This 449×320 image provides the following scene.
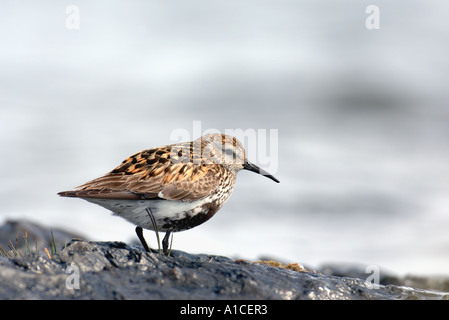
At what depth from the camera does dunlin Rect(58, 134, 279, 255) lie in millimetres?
6402

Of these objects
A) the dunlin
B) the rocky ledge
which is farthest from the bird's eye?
the rocky ledge

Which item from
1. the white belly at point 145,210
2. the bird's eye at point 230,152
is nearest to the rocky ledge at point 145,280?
the white belly at point 145,210

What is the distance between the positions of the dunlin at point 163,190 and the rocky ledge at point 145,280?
96 cm

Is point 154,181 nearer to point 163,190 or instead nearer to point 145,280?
point 163,190

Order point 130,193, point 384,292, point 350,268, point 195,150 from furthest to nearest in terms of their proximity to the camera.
→ point 350,268
point 195,150
point 130,193
point 384,292

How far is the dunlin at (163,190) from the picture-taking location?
21.0ft

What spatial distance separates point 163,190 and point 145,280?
1928 mm

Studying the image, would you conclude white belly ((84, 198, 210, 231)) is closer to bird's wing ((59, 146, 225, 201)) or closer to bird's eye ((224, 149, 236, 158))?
bird's wing ((59, 146, 225, 201))

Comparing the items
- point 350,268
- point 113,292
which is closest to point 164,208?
point 113,292
